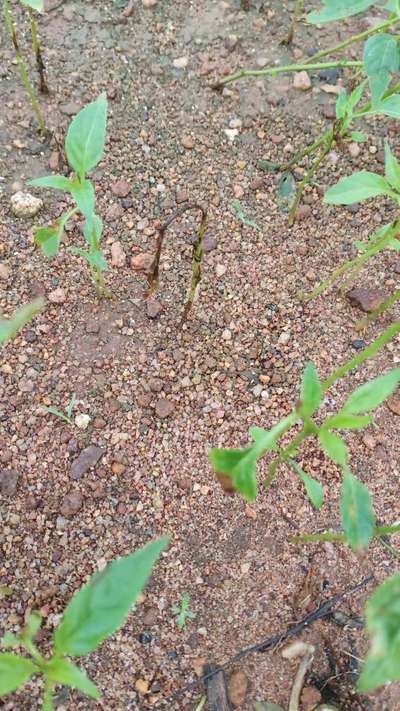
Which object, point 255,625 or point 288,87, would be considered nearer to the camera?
point 255,625

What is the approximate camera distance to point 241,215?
5.82ft

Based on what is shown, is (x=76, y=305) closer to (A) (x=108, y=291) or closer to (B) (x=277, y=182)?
(A) (x=108, y=291)

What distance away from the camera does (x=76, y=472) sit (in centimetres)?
147

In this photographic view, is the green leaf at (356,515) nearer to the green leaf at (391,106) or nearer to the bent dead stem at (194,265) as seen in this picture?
A: the bent dead stem at (194,265)

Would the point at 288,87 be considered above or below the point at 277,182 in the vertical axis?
above

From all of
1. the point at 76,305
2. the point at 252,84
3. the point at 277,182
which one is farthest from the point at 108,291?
the point at 252,84

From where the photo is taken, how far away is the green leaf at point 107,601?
89 cm

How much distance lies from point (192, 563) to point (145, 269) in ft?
2.34

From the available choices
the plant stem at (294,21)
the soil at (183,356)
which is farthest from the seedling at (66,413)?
the plant stem at (294,21)

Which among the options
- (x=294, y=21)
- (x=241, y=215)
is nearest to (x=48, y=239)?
(x=241, y=215)

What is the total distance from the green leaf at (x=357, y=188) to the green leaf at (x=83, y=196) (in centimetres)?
47

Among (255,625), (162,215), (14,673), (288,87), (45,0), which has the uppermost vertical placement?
(45,0)

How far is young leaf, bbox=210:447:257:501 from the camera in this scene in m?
0.97

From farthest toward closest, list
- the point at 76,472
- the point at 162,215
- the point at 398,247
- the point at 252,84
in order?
the point at 252,84, the point at 162,215, the point at 76,472, the point at 398,247
